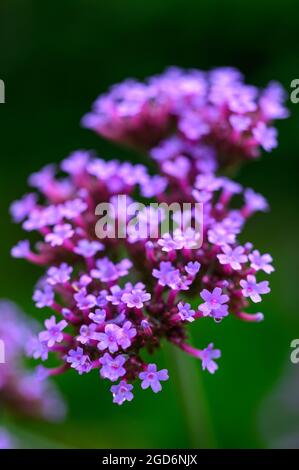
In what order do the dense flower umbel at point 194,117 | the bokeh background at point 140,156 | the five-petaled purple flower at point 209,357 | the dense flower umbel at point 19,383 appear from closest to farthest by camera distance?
the five-petaled purple flower at point 209,357, the dense flower umbel at point 194,117, the dense flower umbel at point 19,383, the bokeh background at point 140,156

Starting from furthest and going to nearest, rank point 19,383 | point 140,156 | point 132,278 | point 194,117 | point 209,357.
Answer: point 140,156, point 19,383, point 194,117, point 132,278, point 209,357

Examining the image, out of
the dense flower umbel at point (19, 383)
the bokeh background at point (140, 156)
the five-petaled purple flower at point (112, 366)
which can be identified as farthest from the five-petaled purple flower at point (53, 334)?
the bokeh background at point (140, 156)

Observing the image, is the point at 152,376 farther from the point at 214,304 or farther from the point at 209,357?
the point at 214,304

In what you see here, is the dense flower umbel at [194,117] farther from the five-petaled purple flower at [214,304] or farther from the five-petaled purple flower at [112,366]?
the five-petaled purple flower at [112,366]

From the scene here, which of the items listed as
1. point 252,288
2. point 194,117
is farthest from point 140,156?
point 252,288
